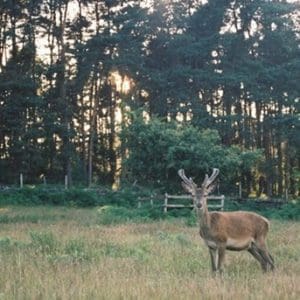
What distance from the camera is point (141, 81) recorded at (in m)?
44.2

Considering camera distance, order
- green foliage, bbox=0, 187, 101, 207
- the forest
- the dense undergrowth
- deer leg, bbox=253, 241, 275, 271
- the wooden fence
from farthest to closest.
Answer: the forest → green foliage, bbox=0, 187, 101, 207 → the dense undergrowth → the wooden fence → deer leg, bbox=253, 241, 275, 271

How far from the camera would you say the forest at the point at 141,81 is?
39594 mm

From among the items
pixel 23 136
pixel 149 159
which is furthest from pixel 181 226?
pixel 23 136

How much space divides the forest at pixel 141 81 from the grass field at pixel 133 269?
75.4ft

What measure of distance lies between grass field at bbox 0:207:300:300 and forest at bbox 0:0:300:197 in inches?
905

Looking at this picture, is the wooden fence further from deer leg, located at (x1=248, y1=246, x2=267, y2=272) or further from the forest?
deer leg, located at (x1=248, y1=246, x2=267, y2=272)

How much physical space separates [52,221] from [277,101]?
24.1 m

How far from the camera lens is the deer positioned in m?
10.5

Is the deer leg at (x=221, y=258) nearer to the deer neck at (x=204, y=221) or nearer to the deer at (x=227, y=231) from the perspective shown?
the deer at (x=227, y=231)

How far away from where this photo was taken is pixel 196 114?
41.2 metres

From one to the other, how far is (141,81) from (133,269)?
35.3m

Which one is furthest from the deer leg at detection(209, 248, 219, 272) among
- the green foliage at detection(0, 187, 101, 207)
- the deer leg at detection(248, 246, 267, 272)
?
the green foliage at detection(0, 187, 101, 207)

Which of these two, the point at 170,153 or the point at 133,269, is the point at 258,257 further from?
the point at 170,153

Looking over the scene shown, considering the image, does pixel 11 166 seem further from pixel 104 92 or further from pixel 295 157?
pixel 295 157
